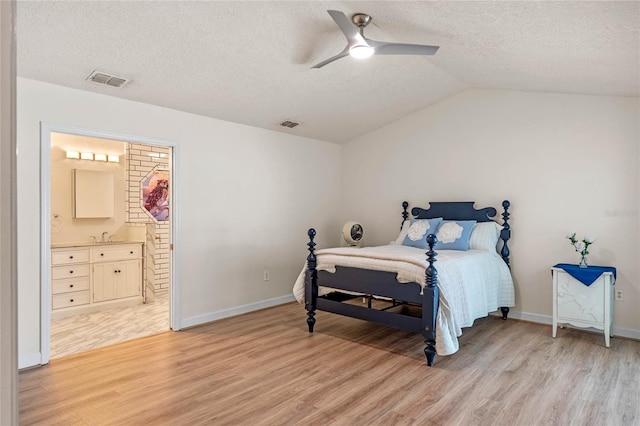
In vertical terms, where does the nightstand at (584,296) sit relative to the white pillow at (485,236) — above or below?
below

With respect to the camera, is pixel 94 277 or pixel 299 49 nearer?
pixel 299 49

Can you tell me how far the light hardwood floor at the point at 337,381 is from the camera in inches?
97.3

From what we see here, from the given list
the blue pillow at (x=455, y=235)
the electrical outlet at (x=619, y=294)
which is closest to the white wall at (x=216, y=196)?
the blue pillow at (x=455, y=235)

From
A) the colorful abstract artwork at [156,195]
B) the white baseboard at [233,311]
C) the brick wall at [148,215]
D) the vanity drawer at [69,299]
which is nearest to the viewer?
the white baseboard at [233,311]

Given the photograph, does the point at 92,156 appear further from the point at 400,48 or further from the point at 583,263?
the point at 583,263

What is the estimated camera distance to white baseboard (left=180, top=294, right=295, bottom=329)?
4371mm

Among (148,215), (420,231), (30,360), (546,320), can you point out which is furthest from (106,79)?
(546,320)

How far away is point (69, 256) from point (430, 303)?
14.3 feet

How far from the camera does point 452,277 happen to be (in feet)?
11.3

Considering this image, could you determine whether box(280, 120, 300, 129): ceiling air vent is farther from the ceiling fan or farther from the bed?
the ceiling fan

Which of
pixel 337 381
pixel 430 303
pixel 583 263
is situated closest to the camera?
pixel 337 381

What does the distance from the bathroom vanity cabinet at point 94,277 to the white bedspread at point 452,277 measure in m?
2.64
